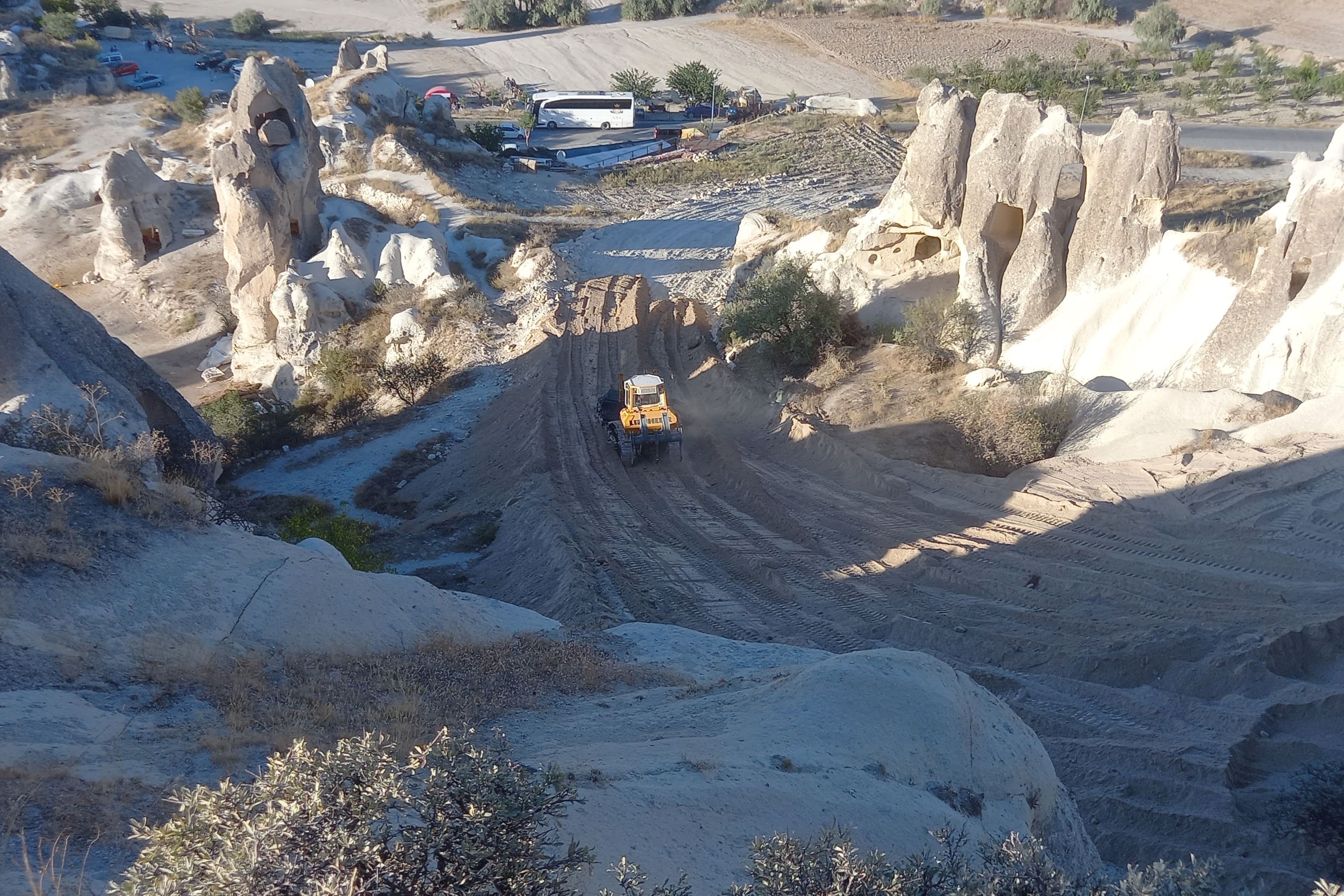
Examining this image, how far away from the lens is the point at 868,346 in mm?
22438

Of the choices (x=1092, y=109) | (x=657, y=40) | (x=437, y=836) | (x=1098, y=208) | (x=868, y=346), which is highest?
(x=657, y=40)

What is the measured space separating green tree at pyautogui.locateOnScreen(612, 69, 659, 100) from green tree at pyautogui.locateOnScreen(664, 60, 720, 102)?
1.45 metres

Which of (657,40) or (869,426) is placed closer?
(869,426)

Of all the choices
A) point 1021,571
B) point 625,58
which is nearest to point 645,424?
point 1021,571

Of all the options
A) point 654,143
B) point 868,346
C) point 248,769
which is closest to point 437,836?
point 248,769

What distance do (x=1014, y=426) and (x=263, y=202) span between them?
22.5 m

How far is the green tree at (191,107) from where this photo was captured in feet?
148

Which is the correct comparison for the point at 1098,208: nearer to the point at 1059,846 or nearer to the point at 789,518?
the point at 789,518

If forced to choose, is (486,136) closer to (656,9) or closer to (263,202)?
(263,202)

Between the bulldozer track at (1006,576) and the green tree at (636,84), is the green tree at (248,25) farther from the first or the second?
the bulldozer track at (1006,576)

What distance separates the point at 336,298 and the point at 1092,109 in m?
39.6

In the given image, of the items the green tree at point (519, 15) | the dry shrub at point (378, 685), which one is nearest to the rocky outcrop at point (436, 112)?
the green tree at point (519, 15)

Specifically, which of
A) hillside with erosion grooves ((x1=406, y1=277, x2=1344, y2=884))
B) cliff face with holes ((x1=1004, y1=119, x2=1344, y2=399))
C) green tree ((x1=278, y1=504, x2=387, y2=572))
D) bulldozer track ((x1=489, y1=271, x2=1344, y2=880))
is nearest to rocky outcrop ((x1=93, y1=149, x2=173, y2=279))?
hillside with erosion grooves ((x1=406, y1=277, x2=1344, y2=884))

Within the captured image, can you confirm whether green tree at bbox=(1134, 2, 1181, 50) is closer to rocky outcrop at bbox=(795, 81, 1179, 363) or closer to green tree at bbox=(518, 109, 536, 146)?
green tree at bbox=(518, 109, 536, 146)
